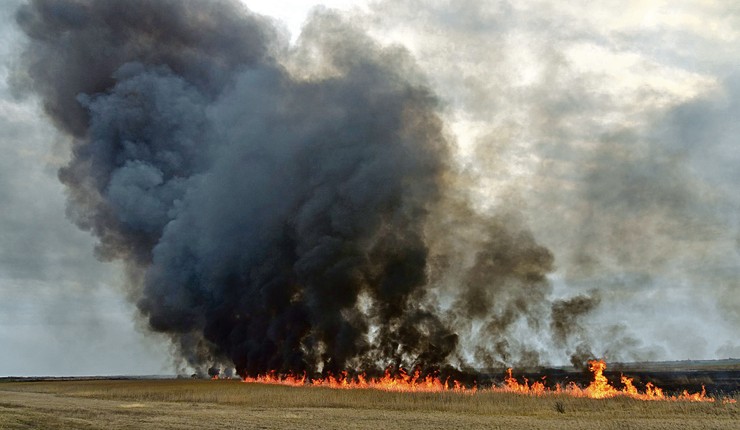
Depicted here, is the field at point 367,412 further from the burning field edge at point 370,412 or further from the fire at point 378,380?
the fire at point 378,380

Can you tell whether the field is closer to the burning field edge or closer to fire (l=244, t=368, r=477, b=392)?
the burning field edge

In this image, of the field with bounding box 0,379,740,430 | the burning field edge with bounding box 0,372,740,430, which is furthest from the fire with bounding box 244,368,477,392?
the field with bounding box 0,379,740,430

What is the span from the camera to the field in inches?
1491

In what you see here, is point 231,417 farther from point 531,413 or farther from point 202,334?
point 202,334

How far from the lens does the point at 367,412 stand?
157 ft

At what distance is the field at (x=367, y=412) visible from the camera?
37.9 meters

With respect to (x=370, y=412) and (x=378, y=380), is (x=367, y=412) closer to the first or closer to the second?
(x=370, y=412)

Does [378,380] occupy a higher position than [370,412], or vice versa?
[378,380]

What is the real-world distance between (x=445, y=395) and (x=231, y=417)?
2471cm

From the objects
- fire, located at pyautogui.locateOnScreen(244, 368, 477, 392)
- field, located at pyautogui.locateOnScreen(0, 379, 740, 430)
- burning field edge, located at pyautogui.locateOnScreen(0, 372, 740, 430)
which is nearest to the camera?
field, located at pyautogui.locateOnScreen(0, 379, 740, 430)

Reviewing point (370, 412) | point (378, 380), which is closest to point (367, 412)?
point (370, 412)

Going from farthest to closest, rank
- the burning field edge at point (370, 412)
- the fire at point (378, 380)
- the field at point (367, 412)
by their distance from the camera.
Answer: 1. the fire at point (378, 380)
2. the burning field edge at point (370, 412)
3. the field at point (367, 412)

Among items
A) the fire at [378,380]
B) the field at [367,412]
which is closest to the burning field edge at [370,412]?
the field at [367,412]

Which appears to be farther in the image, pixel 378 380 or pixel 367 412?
pixel 378 380
